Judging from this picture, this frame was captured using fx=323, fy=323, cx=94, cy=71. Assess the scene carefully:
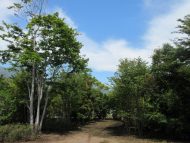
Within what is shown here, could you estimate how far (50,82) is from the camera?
23.3 m

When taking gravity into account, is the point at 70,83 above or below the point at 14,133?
above

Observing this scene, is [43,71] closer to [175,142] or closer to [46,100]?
[46,100]

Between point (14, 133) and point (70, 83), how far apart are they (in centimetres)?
750

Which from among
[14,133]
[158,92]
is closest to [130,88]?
[158,92]

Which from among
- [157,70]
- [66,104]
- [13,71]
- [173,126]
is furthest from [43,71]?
[173,126]

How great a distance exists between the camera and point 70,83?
2483 centimetres

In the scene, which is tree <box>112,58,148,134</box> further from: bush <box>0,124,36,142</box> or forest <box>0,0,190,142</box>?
bush <box>0,124,36,142</box>

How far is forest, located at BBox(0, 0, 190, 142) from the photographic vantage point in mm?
20562

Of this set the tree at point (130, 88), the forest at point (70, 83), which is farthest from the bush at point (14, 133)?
the tree at point (130, 88)

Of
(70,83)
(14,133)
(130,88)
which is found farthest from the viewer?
(70,83)

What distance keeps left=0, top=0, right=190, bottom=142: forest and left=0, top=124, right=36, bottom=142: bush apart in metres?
0.06

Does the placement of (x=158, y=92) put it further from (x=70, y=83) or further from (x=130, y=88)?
(x=70, y=83)

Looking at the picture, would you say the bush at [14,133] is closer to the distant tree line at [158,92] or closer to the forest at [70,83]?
the forest at [70,83]

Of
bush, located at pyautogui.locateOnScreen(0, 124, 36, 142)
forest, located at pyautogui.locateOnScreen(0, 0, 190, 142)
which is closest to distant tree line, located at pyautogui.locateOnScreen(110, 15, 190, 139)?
forest, located at pyautogui.locateOnScreen(0, 0, 190, 142)
